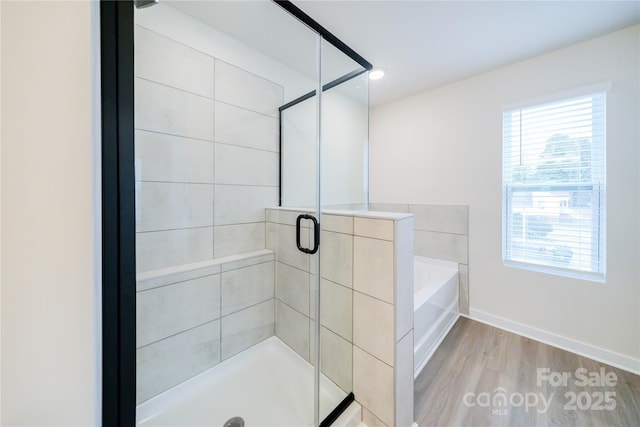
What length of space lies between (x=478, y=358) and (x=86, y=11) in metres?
2.60

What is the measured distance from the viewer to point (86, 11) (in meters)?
0.47

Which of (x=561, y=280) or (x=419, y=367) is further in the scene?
(x=561, y=280)

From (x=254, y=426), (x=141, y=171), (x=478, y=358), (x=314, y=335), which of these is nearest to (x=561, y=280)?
(x=478, y=358)

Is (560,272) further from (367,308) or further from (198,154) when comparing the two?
(198,154)

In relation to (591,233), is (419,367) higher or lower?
lower

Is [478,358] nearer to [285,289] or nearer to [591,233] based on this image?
[591,233]

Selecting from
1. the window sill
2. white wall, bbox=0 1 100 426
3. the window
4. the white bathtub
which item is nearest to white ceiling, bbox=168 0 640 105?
the window

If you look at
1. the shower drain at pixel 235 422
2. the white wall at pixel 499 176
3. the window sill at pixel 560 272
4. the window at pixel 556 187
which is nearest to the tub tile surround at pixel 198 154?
the shower drain at pixel 235 422

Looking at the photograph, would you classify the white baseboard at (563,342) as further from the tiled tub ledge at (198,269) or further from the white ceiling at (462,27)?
the white ceiling at (462,27)

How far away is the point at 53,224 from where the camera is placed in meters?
0.49

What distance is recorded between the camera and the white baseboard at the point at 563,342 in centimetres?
160

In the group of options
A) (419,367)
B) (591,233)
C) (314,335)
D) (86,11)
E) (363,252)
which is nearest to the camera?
(86,11)

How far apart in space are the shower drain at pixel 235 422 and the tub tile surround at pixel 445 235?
2.20 m

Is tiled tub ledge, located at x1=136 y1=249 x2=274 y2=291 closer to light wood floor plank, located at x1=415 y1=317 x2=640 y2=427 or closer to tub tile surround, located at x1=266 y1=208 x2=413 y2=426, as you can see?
tub tile surround, located at x1=266 y1=208 x2=413 y2=426
